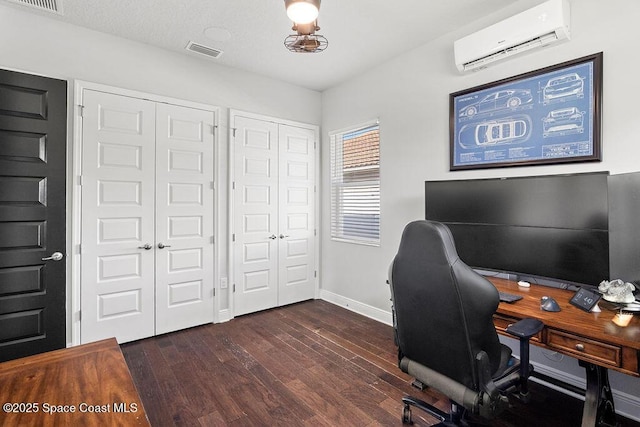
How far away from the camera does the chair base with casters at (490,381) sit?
1.41 metres

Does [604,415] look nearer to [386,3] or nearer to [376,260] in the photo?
[376,260]

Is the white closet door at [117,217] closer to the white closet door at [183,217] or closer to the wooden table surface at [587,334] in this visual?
the white closet door at [183,217]

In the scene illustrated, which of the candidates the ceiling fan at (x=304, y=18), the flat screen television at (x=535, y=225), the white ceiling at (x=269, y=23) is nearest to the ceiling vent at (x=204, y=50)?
the white ceiling at (x=269, y=23)

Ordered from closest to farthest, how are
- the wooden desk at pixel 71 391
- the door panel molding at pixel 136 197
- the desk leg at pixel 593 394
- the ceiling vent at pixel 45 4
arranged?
the wooden desk at pixel 71 391
the desk leg at pixel 593 394
the ceiling vent at pixel 45 4
the door panel molding at pixel 136 197

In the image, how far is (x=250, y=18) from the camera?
275 cm

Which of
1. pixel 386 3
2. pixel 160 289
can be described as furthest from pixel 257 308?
pixel 386 3

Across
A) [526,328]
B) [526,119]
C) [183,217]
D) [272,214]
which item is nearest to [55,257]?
[183,217]

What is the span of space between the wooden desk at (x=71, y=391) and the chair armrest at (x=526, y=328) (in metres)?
1.52

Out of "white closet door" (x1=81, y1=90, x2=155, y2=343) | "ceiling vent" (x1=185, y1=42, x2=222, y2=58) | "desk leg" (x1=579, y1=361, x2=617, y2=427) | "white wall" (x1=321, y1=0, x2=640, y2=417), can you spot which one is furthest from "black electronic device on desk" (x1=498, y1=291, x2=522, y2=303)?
"ceiling vent" (x1=185, y1=42, x2=222, y2=58)

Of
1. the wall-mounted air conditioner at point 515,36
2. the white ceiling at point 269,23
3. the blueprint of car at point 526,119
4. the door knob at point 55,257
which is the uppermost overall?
the white ceiling at point 269,23

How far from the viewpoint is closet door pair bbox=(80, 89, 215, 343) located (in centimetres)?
295

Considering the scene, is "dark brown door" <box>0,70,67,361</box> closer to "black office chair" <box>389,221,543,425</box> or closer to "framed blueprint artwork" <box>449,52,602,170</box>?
"black office chair" <box>389,221,543,425</box>

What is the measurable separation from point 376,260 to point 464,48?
89.3 inches

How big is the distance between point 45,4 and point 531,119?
3892 mm
